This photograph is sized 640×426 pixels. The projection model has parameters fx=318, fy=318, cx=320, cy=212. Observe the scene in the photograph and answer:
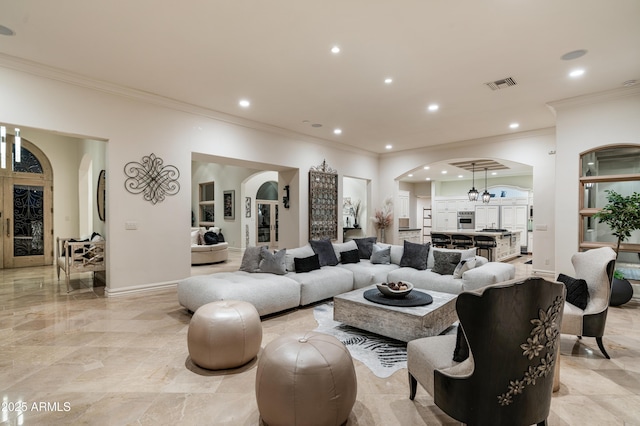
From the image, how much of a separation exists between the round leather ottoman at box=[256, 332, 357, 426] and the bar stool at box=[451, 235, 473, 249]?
7890 mm

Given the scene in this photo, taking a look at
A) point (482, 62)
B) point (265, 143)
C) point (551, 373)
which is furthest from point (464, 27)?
point (265, 143)

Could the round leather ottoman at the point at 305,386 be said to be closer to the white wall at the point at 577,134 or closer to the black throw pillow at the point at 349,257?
the black throw pillow at the point at 349,257

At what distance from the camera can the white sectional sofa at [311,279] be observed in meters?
3.77

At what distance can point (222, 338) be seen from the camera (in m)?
2.58

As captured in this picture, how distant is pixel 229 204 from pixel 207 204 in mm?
1573

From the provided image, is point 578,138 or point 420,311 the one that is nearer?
point 420,311

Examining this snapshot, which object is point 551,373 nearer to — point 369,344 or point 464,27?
point 369,344

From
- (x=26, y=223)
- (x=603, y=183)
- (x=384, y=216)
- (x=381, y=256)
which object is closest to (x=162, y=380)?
(x=381, y=256)

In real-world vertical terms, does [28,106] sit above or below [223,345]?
above

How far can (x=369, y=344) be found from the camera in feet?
10.5

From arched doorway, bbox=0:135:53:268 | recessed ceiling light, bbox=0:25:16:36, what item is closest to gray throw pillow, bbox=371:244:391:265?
recessed ceiling light, bbox=0:25:16:36

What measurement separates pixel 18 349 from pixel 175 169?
3.11 metres

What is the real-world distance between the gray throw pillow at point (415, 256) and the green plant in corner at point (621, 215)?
8.16 ft

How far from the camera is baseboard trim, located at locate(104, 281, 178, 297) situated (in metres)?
4.68
